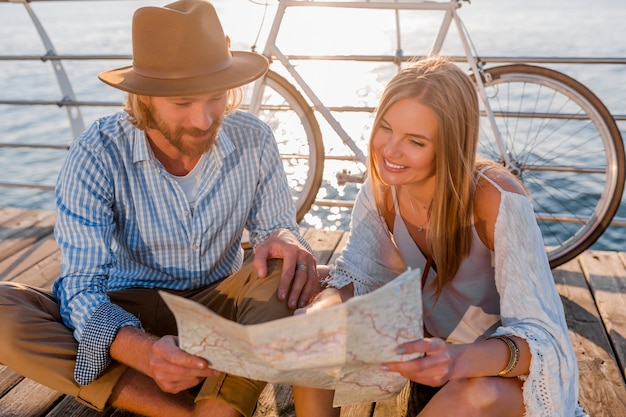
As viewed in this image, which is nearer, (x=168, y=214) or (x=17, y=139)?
(x=168, y=214)

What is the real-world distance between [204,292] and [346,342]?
773 millimetres

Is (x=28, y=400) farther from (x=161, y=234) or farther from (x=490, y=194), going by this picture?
(x=490, y=194)

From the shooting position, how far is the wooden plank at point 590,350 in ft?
5.93

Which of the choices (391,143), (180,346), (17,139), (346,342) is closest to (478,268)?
(391,143)

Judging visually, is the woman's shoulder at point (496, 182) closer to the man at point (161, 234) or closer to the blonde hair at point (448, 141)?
the blonde hair at point (448, 141)

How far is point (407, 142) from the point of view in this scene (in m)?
1.53

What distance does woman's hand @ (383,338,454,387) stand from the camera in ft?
3.79

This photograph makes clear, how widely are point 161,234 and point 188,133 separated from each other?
0.93 feet

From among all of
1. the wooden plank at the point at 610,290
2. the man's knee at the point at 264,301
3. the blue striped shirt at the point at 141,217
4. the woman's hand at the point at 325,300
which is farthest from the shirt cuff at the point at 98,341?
the wooden plank at the point at 610,290

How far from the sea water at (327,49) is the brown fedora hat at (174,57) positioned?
3.95ft

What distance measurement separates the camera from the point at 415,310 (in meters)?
1.12

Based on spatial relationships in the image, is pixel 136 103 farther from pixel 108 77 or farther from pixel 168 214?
pixel 168 214

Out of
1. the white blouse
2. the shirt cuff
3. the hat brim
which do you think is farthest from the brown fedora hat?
the white blouse

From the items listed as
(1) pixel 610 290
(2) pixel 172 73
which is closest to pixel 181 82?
(2) pixel 172 73
